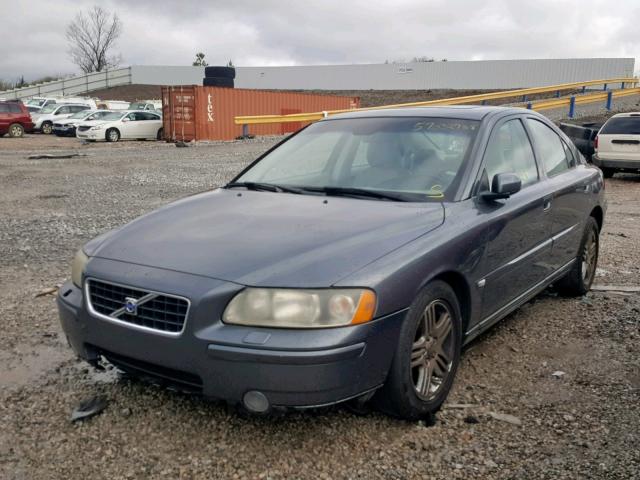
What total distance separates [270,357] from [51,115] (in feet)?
106

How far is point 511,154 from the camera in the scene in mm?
4246

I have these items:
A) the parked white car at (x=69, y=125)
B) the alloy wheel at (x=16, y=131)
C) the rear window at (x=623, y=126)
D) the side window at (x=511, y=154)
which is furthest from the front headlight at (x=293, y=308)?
the alloy wheel at (x=16, y=131)

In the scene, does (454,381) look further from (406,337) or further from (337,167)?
(337,167)

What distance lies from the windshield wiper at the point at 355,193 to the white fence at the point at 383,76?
4374 centimetres

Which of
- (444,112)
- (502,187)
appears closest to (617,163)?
(444,112)

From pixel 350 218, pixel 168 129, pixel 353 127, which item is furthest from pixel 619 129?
pixel 168 129

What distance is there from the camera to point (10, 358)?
3.97 m

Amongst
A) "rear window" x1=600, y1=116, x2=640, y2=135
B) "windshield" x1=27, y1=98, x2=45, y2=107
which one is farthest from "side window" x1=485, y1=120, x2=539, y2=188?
"windshield" x1=27, y1=98, x2=45, y2=107

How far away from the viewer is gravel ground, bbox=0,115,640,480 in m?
2.78

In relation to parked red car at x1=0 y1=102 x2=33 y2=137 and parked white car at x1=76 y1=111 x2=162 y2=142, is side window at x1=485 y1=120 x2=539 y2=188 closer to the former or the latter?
parked white car at x1=76 y1=111 x2=162 y2=142

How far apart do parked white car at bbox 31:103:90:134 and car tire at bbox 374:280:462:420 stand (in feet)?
100

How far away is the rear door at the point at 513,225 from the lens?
12.0ft

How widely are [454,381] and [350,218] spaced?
1.21 meters

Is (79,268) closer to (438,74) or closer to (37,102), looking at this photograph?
(37,102)
